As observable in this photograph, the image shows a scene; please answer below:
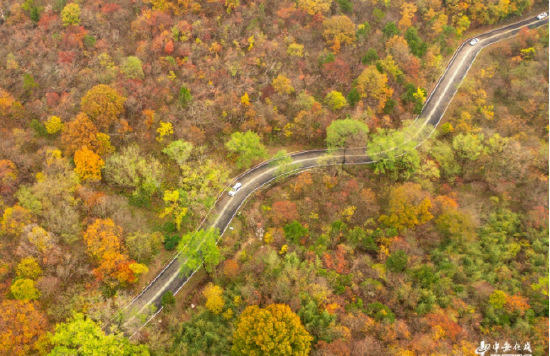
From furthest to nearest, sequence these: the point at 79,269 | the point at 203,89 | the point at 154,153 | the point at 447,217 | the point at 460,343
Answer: the point at 203,89, the point at 154,153, the point at 447,217, the point at 79,269, the point at 460,343

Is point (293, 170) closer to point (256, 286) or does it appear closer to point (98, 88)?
point (256, 286)

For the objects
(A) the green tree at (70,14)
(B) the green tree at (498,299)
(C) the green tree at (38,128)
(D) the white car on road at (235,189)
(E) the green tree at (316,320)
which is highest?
(A) the green tree at (70,14)

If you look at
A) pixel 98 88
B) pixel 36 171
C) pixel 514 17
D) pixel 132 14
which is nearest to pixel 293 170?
pixel 98 88

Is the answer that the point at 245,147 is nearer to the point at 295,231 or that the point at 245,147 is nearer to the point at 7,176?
the point at 295,231

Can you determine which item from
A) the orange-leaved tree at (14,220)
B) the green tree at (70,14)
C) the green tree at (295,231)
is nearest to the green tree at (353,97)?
the green tree at (295,231)

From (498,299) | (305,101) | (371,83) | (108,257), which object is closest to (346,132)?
(305,101)

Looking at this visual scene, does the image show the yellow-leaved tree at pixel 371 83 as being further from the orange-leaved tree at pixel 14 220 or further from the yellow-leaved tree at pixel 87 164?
the orange-leaved tree at pixel 14 220

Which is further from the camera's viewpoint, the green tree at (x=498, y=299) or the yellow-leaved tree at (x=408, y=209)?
the yellow-leaved tree at (x=408, y=209)
